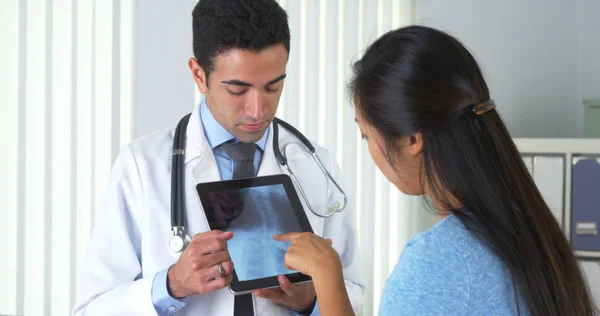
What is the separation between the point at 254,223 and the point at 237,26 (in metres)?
0.41

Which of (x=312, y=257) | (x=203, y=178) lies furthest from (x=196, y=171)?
(x=312, y=257)

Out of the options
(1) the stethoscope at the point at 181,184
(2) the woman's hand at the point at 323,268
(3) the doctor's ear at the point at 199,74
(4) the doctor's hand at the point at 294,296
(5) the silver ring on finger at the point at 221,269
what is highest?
(3) the doctor's ear at the point at 199,74

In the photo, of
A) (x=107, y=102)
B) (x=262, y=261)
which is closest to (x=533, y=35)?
(x=107, y=102)

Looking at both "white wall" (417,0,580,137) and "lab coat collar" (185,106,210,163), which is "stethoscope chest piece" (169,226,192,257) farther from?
"white wall" (417,0,580,137)

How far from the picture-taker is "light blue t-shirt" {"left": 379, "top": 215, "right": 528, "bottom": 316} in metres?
→ 0.82

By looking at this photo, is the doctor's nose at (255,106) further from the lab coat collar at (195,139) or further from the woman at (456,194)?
the woman at (456,194)

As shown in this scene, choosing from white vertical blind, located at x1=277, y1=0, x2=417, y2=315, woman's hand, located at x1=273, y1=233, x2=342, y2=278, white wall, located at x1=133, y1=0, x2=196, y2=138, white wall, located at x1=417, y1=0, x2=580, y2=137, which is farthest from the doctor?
white wall, located at x1=417, y1=0, x2=580, y2=137

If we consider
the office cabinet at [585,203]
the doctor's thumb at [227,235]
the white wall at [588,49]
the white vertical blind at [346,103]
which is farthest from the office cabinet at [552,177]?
the doctor's thumb at [227,235]

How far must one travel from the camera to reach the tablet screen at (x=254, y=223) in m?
1.21

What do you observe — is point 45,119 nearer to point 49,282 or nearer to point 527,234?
point 49,282

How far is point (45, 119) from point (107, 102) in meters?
0.23

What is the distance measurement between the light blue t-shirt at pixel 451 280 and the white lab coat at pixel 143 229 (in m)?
0.54

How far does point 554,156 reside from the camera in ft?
8.79

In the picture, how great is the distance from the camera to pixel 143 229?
4.31ft
